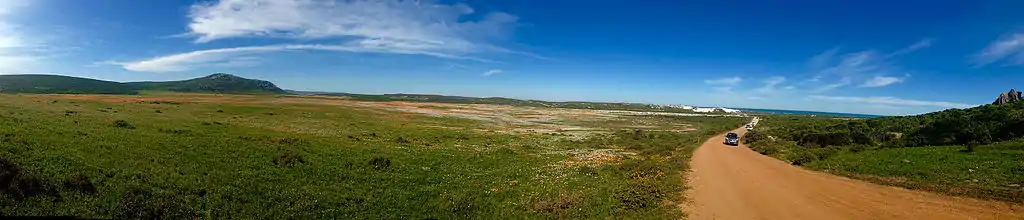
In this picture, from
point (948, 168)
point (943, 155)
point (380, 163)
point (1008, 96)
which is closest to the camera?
point (948, 168)

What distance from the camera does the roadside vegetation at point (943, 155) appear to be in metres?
19.3

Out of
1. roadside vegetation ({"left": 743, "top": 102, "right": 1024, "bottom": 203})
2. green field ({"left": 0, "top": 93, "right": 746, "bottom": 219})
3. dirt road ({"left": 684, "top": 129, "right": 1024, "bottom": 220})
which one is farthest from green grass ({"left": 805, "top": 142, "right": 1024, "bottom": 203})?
green field ({"left": 0, "top": 93, "right": 746, "bottom": 219})

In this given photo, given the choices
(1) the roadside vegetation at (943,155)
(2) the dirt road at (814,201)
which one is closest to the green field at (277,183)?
(2) the dirt road at (814,201)

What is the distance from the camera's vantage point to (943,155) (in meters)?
25.1

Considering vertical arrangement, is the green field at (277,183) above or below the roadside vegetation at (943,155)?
below

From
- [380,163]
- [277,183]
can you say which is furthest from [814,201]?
[277,183]

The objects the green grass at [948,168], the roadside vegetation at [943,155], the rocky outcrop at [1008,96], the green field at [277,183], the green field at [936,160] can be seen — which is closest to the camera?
the green field at [277,183]

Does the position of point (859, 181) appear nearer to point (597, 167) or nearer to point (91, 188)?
point (597, 167)

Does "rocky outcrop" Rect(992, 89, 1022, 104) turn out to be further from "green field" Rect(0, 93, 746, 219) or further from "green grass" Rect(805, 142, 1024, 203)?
"green field" Rect(0, 93, 746, 219)

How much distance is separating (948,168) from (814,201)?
10.7 m

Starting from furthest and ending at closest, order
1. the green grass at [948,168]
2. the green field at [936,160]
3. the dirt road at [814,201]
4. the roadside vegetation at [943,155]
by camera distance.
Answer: the roadside vegetation at [943,155], the green field at [936,160], the green grass at [948,168], the dirt road at [814,201]

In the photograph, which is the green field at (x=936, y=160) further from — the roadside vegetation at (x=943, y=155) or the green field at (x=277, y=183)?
the green field at (x=277, y=183)

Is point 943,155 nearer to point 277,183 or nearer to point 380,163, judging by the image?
point 380,163

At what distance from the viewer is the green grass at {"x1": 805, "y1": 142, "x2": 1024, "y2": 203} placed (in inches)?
719
